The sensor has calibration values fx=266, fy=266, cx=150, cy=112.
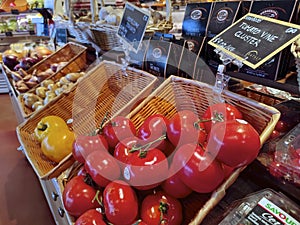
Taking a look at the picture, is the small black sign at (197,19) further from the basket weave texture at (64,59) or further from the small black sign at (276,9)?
the basket weave texture at (64,59)

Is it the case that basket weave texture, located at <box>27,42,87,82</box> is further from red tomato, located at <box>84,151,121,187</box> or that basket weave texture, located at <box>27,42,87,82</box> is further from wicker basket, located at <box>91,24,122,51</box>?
red tomato, located at <box>84,151,121,187</box>

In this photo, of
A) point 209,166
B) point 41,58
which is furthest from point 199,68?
point 41,58

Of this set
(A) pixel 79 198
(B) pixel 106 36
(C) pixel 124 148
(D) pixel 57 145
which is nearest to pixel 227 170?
(C) pixel 124 148

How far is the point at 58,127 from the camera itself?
1393 mm

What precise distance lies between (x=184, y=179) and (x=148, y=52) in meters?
0.74

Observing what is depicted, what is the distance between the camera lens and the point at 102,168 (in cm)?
83

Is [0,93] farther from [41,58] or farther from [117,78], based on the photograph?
[117,78]

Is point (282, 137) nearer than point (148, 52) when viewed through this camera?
Yes

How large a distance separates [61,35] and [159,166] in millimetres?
2389

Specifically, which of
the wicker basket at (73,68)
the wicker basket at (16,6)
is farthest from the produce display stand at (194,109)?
the wicker basket at (16,6)

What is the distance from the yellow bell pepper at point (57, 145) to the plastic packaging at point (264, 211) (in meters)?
0.82

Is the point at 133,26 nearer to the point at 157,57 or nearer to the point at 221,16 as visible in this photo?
the point at 157,57

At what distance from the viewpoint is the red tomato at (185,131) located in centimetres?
79

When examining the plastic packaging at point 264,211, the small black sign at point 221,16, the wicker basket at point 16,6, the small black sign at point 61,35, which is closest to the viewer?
the plastic packaging at point 264,211
